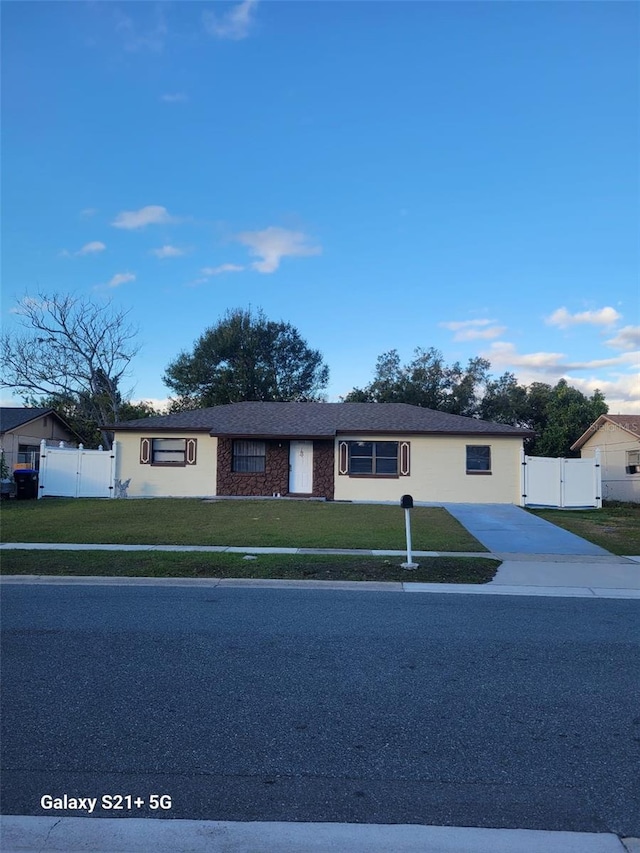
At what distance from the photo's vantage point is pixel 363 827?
3.40 metres

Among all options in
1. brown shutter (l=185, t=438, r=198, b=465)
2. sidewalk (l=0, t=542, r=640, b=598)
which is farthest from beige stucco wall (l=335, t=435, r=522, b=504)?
sidewalk (l=0, t=542, r=640, b=598)

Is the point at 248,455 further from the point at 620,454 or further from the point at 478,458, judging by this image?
the point at 620,454

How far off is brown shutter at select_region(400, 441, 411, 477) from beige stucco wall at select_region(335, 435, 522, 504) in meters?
0.14

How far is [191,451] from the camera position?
25422 mm

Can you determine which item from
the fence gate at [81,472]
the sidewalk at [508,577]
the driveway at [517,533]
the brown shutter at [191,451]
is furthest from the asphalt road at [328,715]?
the fence gate at [81,472]

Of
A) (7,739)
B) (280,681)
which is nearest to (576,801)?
(280,681)

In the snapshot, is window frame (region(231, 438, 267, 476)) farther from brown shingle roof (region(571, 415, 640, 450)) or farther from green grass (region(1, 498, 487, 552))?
brown shingle roof (region(571, 415, 640, 450))

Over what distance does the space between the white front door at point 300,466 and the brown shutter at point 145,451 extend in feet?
18.1

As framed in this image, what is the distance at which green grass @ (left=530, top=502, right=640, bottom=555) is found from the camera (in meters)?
14.4

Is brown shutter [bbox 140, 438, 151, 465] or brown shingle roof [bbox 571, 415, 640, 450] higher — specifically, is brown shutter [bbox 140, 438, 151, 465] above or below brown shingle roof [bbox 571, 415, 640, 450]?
below

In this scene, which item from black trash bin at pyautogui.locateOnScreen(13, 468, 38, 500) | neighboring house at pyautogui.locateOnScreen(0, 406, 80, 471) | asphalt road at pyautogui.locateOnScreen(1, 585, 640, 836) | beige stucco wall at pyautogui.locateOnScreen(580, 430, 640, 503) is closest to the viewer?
asphalt road at pyautogui.locateOnScreen(1, 585, 640, 836)

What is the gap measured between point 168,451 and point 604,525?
Answer: 51.7ft

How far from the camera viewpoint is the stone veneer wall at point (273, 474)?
82.0 feet

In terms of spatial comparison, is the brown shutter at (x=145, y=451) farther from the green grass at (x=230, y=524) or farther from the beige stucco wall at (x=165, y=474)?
the green grass at (x=230, y=524)
